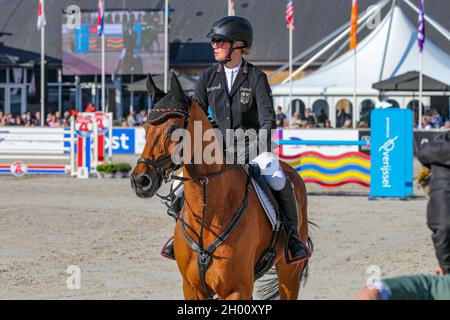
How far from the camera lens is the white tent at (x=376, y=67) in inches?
1334

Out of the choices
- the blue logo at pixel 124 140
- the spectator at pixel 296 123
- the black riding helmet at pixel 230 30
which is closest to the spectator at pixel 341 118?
the spectator at pixel 296 123

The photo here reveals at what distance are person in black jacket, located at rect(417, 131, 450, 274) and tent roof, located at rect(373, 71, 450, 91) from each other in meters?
26.4

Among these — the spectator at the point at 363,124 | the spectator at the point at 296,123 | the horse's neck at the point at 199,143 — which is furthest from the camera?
the spectator at the point at 296,123

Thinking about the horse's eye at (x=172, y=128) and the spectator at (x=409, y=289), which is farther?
the horse's eye at (x=172, y=128)

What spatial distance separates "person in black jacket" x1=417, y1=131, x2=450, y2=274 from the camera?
517 cm

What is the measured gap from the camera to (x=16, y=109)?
157 ft

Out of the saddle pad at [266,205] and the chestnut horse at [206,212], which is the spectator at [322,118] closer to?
the saddle pad at [266,205]

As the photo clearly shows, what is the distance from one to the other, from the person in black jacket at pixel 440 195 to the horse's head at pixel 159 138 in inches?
62.6

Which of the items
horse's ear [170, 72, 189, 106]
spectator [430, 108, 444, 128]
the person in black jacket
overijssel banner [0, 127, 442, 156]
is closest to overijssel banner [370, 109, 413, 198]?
overijssel banner [0, 127, 442, 156]

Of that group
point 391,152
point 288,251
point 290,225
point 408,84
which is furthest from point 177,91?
point 408,84

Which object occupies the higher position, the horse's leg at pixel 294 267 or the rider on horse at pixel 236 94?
the rider on horse at pixel 236 94

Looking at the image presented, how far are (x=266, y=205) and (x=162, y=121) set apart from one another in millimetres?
1300

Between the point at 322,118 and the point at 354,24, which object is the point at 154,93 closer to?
the point at 354,24
